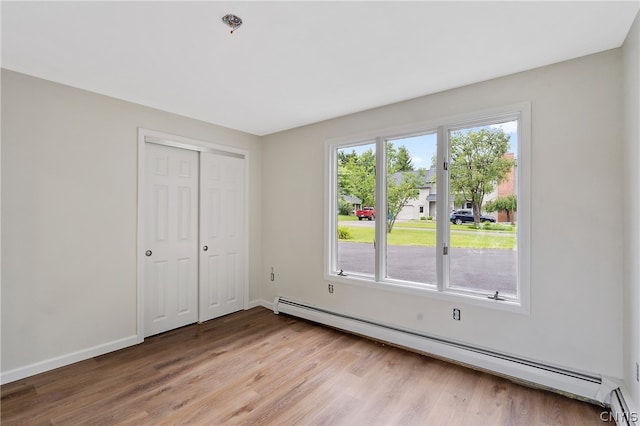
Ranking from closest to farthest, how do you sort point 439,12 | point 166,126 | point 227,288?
point 439,12, point 166,126, point 227,288

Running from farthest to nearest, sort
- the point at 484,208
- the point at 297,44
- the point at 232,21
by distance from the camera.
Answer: the point at 484,208 < the point at 297,44 < the point at 232,21

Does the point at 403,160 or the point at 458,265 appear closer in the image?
the point at 458,265

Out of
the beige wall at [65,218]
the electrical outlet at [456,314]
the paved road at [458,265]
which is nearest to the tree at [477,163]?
the paved road at [458,265]

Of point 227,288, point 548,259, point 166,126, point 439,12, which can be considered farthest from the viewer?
point 227,288

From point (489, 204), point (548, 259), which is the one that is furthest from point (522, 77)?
point (548, 259)

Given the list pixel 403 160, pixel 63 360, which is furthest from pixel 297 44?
pixel 63 360

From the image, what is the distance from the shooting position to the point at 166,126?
3434 millimetres

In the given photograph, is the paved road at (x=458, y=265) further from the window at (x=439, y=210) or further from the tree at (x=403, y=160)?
the tree at (x=403, y=160)

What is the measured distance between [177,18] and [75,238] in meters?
2.25

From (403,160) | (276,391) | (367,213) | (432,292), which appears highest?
(403,160)

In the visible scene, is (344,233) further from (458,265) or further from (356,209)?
(458,265)

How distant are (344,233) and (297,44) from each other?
2277mm

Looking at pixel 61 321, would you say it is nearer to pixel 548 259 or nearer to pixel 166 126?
pixel 166 126

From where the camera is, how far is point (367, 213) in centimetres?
353
